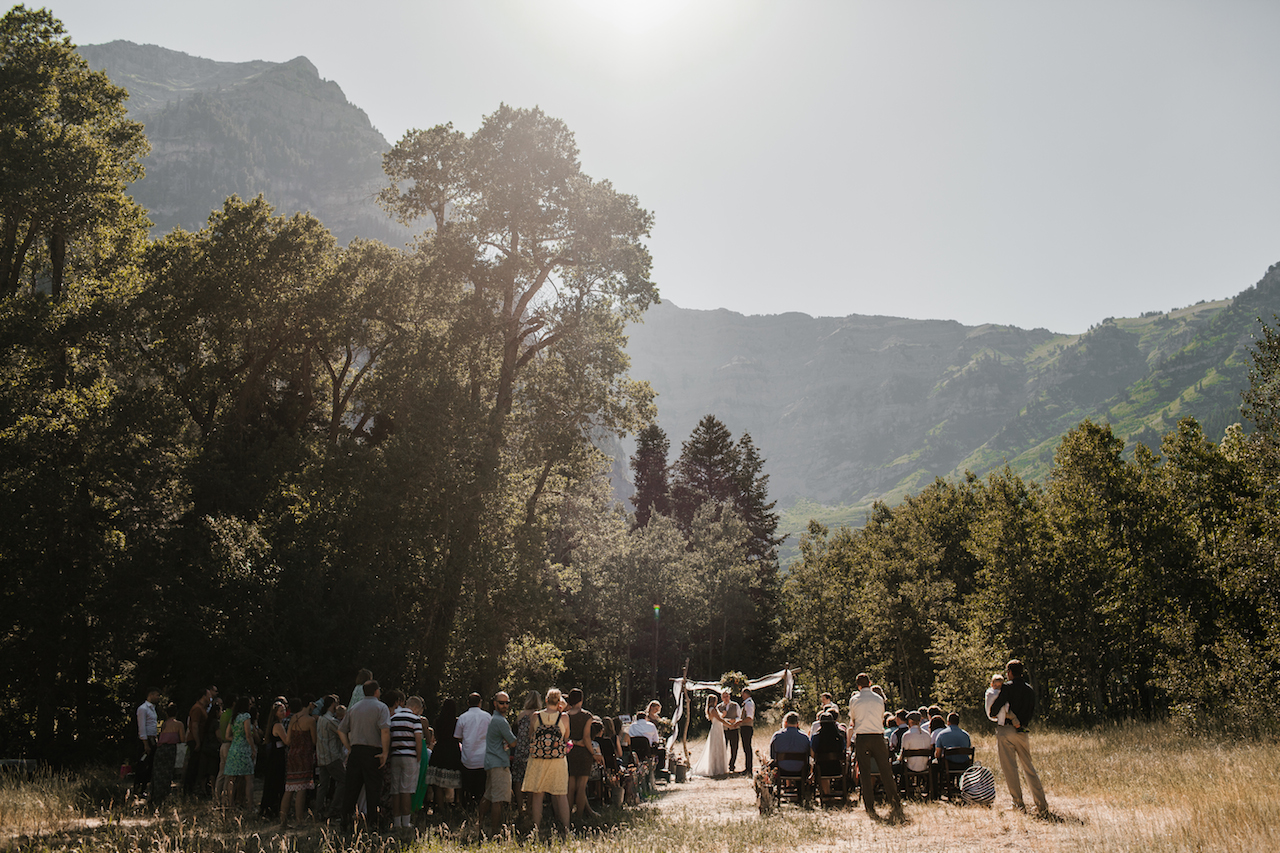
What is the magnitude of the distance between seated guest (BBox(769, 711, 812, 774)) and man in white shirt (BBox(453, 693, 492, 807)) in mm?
5005

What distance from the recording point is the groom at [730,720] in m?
18.0

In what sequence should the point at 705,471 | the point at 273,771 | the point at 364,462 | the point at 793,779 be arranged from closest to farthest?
the point at 273,771 → the point at 793,779 → the point at 364,462 → the point at 705,471

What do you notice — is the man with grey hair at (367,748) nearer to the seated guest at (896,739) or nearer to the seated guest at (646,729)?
the seated guest at (646,729)

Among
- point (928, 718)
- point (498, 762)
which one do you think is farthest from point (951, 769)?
point (498, 762)

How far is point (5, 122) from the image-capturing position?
19.8 m

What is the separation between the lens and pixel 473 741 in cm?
1046

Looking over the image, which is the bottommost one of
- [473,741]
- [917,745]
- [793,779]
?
[793,779]

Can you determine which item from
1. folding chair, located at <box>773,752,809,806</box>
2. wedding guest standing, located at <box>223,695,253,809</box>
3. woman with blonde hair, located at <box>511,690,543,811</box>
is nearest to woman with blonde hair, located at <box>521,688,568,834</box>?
woman with blonde hair, located at <box>511,690,543,811</box>

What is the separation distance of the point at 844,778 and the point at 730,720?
6065 millimetres

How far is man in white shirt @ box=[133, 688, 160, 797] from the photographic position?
13.3 meters

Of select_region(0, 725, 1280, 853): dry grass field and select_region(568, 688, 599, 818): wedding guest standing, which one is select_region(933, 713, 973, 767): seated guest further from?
select_region(568, 688, 599, 818): wedding guest standing

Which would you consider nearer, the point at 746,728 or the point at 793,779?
the point at 793,779

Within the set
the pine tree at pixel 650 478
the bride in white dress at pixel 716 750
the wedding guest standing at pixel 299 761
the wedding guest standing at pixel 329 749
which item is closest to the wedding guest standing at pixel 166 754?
the wedding guest standing at pixel 299 761

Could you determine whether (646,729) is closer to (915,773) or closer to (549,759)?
(915,773)
